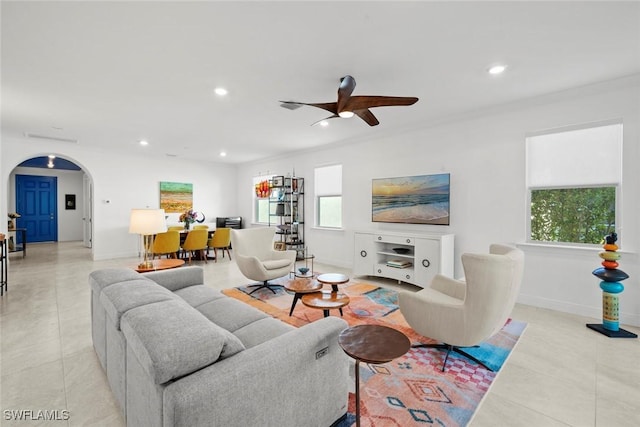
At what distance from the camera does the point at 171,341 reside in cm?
113

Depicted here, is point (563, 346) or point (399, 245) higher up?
point (399, 245)

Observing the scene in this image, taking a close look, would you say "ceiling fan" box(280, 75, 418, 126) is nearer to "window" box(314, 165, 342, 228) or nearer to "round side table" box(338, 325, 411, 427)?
"round side table" box(338, 325, 411, 427)

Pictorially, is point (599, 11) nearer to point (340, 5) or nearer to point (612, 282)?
point (340, 5)

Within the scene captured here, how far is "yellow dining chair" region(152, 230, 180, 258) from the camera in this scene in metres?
5.61

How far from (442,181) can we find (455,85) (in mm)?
1547

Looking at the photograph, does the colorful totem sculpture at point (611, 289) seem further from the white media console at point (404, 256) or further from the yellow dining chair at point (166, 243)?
the yellow dining chair at point (166, 243)

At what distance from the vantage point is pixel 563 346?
2578 millimetres

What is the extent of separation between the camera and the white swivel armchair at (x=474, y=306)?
1.99 m

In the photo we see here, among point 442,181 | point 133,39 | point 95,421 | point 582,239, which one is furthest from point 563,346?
point 133,39

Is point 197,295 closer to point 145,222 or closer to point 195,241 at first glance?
point 145,222

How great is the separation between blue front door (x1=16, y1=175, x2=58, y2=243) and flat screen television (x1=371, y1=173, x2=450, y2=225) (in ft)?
35.4

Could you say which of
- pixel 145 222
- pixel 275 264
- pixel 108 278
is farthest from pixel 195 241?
pixel 108 278

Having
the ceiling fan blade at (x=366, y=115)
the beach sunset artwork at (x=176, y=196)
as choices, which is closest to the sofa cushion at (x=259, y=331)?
the ceiling fan blade at (x=366, y=115)

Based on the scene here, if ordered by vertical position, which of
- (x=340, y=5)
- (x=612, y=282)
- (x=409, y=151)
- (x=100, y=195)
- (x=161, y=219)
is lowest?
(x=612, y=282)
